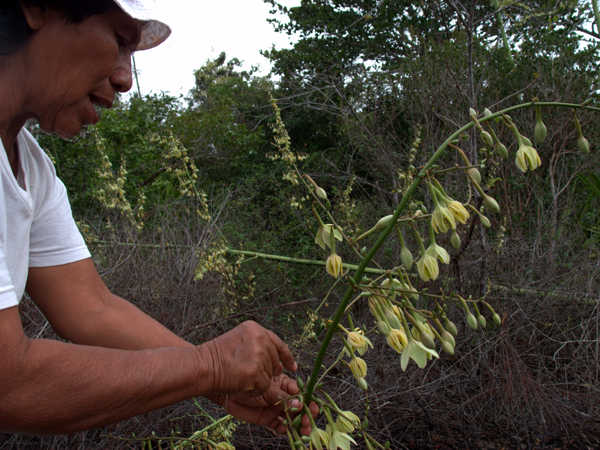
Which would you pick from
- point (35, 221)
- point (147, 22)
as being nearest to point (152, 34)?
point (147, 22)

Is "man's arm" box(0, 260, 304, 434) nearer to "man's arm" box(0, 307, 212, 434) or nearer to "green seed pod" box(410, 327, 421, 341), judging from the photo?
"man's arm" box(0, 307, 212, 434)

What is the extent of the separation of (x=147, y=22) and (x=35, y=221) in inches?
26.8

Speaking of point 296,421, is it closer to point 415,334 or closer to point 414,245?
point 415,334

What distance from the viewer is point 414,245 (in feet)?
10.9

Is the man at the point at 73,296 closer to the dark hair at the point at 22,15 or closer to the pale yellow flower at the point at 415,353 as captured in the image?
the dark hair at the point at 22,15

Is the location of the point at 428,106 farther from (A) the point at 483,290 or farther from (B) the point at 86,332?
(B) the point at 86,332

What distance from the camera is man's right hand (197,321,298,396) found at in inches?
41.1

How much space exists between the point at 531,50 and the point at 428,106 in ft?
5.67

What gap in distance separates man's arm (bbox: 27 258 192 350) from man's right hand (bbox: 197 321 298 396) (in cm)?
40

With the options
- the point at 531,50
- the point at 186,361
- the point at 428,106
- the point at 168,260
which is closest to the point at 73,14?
the point at 186,361

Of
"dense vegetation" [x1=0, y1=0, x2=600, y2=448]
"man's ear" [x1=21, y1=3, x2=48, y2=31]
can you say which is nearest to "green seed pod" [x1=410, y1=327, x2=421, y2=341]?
"dense vegetation" [x1=0, y1=0, x2=600, y2=448]

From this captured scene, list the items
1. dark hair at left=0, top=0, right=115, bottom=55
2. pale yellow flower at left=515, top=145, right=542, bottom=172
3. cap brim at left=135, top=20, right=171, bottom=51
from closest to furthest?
pale yellow flower at left=515, top=145, right=542, bottom=172, dark hair at left=0, top=0, right=115, bottom=55, cap brim at left=135, top=20, right=171, bottom=51

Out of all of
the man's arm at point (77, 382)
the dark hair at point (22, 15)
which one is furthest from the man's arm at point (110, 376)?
the dark hair at point (22, 15)

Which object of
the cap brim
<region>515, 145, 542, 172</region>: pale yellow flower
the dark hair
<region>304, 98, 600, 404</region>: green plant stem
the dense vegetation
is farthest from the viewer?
the dense vegetation
